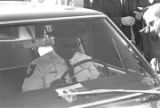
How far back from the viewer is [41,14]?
2.49m

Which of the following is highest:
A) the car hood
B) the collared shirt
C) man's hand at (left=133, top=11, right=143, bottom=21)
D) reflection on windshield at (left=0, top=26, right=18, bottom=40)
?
reflection on windshield at (left=0, top=26, right=18, bottom=40)

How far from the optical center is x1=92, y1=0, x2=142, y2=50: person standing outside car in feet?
14.2

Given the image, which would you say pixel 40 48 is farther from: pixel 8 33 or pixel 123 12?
pixel 123 12

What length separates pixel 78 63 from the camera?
102 inches

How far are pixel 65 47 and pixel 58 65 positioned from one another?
19 centimetres

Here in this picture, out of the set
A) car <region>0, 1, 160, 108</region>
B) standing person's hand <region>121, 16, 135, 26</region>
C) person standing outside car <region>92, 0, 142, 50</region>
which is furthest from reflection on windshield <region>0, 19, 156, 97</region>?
person standing outside car <region>92, 0, 142, 50</region>

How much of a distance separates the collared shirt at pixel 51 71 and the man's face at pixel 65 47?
36 millimetres

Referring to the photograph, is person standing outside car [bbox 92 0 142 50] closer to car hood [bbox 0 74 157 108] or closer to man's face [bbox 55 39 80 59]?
man's face [bbox 55 39 80 59]

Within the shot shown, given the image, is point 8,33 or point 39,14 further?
point 39,14

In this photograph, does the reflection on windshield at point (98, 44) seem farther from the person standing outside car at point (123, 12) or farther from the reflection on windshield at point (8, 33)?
the person standing outside car at point (123, 12)

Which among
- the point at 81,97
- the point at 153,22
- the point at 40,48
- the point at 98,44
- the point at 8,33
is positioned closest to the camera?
the point at 81,97

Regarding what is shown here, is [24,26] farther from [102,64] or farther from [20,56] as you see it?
[102,64]

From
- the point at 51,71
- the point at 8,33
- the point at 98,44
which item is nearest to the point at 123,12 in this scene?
the point at 98,44

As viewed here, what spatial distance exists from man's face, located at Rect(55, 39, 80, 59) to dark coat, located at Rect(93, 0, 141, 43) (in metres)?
1.71
